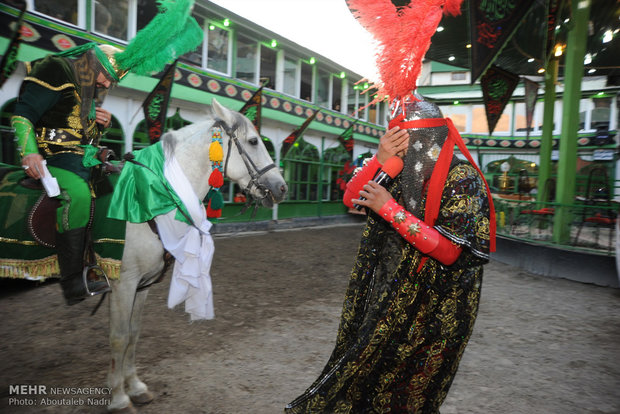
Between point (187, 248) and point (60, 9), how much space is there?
891cm

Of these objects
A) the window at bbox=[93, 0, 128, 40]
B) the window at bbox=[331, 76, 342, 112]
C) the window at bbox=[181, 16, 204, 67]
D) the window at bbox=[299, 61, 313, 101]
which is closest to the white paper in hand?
the window at bbox=[93, 0, 128, 40]

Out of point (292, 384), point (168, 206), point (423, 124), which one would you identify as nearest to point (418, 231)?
Answer: point (423, 124)

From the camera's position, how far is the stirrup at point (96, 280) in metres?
2.51

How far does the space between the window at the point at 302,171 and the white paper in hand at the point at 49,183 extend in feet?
39.0

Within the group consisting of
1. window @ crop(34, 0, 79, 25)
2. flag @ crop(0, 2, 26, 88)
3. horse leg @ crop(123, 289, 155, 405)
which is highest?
window @ crop(34, 0, 79, 25)

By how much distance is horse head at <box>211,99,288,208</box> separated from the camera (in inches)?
115

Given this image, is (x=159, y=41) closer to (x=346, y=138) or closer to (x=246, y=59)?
(x=246, y=59)

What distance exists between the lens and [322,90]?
16812mm

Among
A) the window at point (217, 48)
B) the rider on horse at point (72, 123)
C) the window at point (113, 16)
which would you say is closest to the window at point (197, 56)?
the window at point (217, 48)

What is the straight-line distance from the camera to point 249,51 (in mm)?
13031

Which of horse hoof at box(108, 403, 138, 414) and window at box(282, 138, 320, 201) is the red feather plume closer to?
horse hoof at box(108, 403, 138, 414)

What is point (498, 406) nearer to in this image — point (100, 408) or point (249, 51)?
point (100, 408)

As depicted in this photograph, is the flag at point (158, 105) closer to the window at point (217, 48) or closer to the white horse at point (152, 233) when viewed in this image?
the window at point (217, 48)

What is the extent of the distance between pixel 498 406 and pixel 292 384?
1.75m
